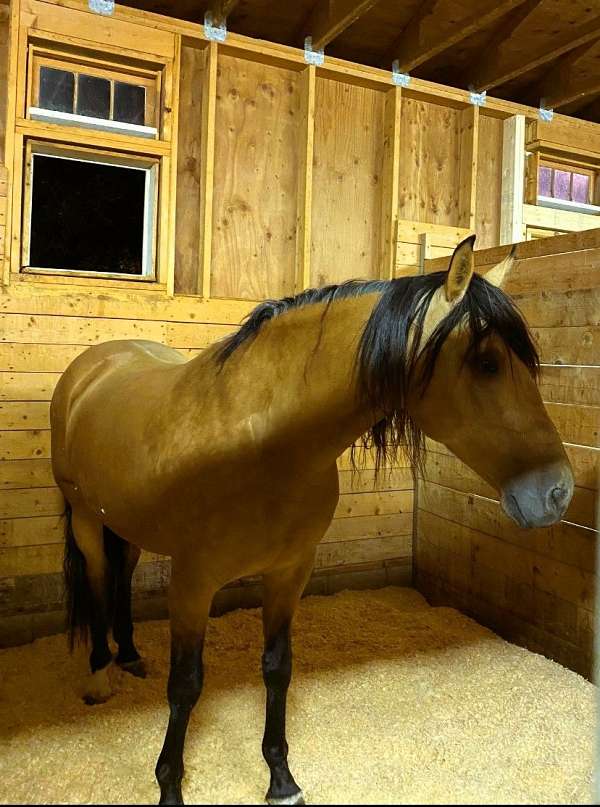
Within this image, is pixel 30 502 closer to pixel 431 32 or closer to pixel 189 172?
pixel 189 172

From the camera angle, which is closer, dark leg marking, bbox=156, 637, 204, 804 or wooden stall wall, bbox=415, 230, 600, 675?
dark leg marking, bbox=156, 637, 204, 804

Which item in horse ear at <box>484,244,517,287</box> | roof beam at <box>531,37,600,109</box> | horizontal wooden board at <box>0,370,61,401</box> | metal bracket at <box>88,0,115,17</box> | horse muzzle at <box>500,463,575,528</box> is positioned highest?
roof beam at <box>531,37,600,109</box>

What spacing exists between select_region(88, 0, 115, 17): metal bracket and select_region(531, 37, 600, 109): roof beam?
2.35 m

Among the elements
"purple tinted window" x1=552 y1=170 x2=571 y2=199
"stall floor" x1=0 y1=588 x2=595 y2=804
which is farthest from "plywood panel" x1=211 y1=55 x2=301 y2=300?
"purple tinted window" x1=552 y1=170 x2=571 y2=199

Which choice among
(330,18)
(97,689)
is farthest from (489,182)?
(97,689)

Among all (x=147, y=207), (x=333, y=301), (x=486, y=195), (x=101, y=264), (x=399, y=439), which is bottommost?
(x=399, y=439)

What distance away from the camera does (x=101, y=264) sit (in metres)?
2.82

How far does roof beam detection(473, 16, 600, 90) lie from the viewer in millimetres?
2769

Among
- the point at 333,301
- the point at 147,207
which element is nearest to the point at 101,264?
the point at 147,207

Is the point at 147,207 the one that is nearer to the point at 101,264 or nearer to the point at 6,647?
the point at 101,264

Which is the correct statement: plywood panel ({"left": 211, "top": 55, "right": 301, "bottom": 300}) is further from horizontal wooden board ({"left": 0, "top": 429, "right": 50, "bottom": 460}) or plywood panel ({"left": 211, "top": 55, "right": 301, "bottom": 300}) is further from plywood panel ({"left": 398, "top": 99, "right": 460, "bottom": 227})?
A: horizontal wooden board ({"left": 0, "top": 429, "right": 50, "bottom": 460})

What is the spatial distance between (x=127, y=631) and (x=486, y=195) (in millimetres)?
3041

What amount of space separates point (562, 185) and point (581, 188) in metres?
0.18

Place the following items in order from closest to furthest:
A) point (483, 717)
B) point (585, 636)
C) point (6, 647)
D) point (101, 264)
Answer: point (483, 717) < point (585, 636) < point (6, 647) < point (101, 264)
